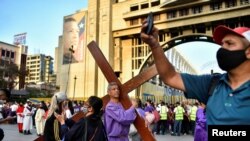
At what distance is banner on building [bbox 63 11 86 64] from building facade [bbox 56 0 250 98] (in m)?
Answer: 0.73

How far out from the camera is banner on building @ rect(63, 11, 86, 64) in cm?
4453

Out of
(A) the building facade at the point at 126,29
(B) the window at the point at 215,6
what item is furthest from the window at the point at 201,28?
(B) the window at the point at 215,6

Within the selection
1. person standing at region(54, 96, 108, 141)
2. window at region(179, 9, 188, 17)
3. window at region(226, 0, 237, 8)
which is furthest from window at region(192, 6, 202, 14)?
person standing at region(54, 96, 108, 141)

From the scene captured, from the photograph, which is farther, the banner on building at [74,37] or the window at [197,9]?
the banner on building at [74,37]

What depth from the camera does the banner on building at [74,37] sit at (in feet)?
146

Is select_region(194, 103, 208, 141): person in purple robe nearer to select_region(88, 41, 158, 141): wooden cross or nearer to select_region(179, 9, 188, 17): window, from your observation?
select_region(88, 41, 158, 141): wooden cross

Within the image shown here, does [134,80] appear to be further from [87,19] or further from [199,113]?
[87,19]

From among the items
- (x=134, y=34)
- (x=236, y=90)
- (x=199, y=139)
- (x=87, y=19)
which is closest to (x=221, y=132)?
(x=236, y=90)

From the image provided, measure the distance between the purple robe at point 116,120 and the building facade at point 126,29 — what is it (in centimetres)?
3390

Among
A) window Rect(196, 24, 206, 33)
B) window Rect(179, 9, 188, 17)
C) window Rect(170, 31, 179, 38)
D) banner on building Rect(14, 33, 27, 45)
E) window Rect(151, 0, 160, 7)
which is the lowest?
window Rect(170, 31, 179, 38)

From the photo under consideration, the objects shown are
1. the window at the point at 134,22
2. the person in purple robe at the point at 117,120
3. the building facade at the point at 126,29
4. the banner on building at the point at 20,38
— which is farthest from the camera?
the banner on building at the point at 20,38

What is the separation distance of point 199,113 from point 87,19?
40438 millimetres

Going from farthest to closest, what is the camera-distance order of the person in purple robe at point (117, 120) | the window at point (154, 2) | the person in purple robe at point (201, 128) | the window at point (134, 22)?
the window at point (134, 22)
the window at point (154, 2)
the person in purple robe at point (201, 128)
the person in purple robe at point (117, 120)

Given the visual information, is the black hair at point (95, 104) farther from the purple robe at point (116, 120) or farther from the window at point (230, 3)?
the window at point (230, 3)
